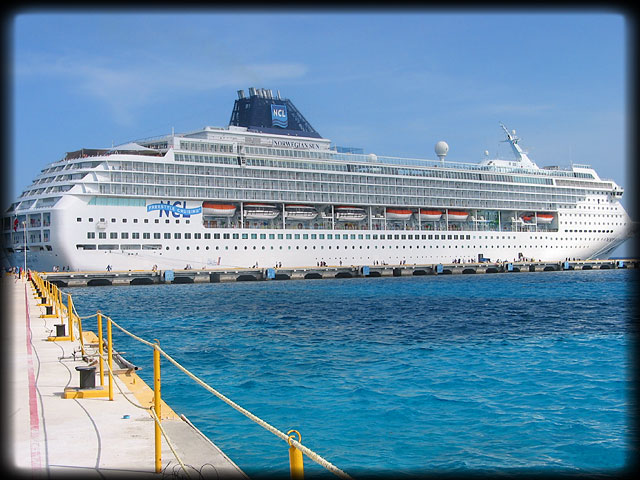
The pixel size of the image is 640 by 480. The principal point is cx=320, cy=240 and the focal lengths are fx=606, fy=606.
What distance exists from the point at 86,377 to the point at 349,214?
5597 cm

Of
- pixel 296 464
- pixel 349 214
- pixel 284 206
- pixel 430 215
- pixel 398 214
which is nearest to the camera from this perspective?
pixel 296 464

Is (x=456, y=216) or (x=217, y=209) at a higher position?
(x=217, y=209)

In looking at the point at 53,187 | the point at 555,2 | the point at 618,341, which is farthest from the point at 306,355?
the point at 53,187

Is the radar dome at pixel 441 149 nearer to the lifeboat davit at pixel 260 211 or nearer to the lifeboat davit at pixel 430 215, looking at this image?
the lifeboat davit at pixel 430 215

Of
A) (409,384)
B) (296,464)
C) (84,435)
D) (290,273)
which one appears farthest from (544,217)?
(296,464)

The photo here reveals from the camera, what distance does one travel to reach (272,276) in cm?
5431

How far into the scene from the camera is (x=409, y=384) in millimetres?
12945

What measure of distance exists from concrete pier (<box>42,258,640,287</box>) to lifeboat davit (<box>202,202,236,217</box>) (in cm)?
605

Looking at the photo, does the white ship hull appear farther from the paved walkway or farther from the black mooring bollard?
the black mooring bollard

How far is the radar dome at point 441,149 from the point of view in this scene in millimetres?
77562

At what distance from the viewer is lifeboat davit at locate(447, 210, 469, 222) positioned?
2857 inches

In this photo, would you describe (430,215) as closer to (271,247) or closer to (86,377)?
(271,247)

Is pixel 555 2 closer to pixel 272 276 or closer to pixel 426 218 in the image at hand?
pixel 272 276

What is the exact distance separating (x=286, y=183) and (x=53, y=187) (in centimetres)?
2225
